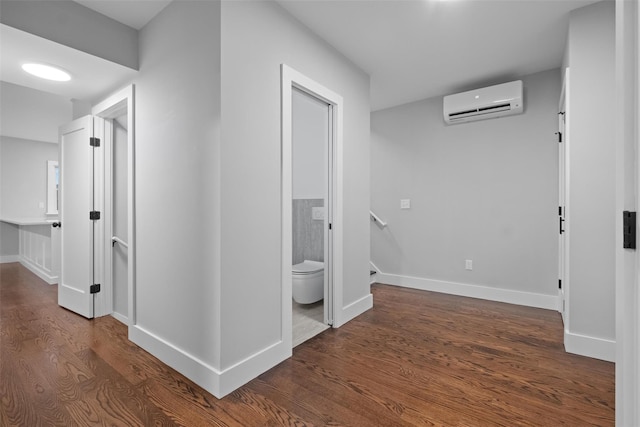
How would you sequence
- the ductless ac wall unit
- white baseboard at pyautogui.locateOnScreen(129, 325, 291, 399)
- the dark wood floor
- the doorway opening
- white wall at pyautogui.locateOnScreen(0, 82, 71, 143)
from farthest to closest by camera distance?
white wall at pyautogui.locateOnScreen(0, 82, 71, 143) < the ductless ac wall unit < the doorway opening < white baseboard at pyautogui.locateOnScreen(129, 325, 291, 399) < the dark wood floor

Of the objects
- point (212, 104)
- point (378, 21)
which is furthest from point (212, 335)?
point (378, 21)

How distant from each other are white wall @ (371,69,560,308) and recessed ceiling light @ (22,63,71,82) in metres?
3.43

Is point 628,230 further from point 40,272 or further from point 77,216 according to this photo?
point 40,272

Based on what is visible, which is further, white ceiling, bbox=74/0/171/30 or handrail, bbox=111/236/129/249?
handrail, bbox=111/236/129/249

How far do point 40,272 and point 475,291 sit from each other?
6.09 m

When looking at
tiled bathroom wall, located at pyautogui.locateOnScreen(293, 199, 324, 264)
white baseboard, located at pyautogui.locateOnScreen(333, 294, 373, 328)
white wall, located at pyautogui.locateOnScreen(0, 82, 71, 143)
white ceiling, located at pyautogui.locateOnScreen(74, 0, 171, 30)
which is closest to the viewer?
white ceiling, located at pyautogui.locateOnScreen(74, 0, 171, 30)

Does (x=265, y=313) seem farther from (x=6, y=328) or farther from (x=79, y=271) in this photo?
(x=6, y=328)

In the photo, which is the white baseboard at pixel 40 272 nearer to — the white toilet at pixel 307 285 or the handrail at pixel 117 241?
the handrail at pixel 117 241

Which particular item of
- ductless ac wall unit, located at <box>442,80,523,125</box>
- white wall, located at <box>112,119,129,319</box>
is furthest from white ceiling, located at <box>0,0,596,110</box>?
white wall, located at <box>112,119,129,319</box>

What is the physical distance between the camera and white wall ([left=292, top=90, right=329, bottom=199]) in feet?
12.9

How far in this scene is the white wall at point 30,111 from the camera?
3.72m

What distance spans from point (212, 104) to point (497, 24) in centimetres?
229

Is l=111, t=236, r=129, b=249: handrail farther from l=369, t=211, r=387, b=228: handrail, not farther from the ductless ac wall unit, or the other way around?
the ductless ac wall unit

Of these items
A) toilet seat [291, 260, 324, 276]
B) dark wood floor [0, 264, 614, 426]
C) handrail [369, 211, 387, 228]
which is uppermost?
handrail [369, 211, 387, 228]
